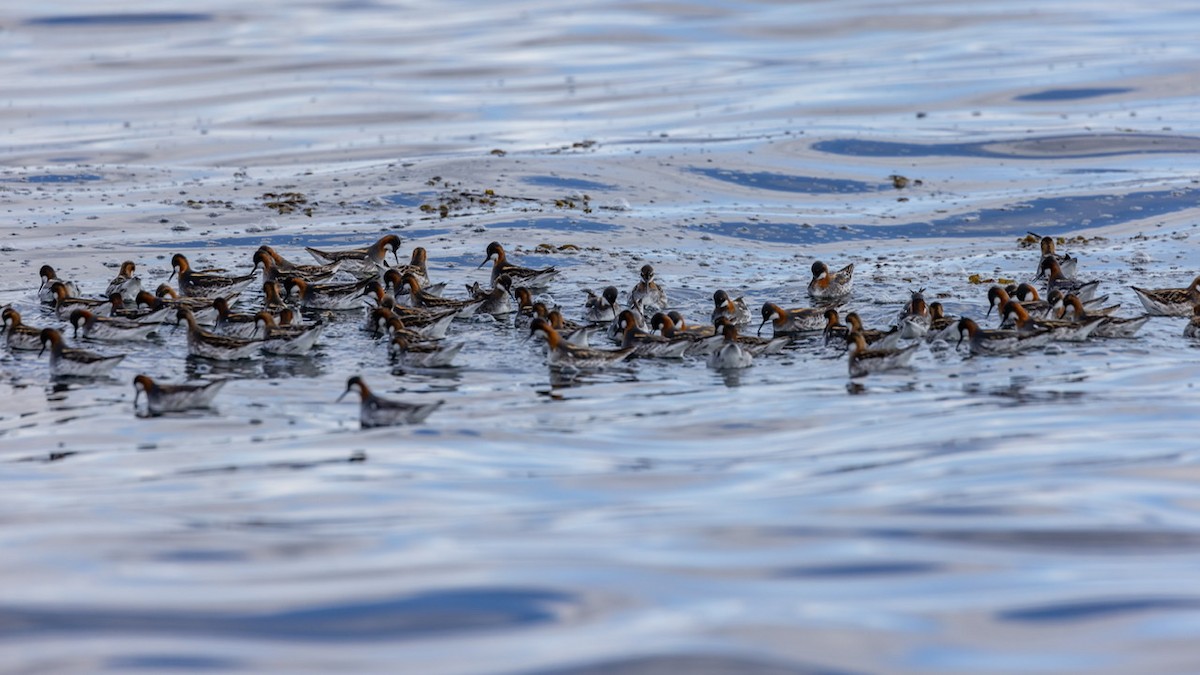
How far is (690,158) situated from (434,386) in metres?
14.7

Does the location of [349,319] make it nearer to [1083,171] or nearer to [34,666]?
[34,666]

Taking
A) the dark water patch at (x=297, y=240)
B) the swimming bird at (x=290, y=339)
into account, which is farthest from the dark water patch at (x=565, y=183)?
the swimming bird at (x=290, y=339)

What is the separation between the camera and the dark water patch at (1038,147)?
30.7 meters

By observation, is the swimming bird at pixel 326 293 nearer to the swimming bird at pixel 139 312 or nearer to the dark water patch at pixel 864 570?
the swimming bird at pixel 139 312

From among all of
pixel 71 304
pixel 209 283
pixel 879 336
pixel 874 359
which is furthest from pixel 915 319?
pixel 71 304

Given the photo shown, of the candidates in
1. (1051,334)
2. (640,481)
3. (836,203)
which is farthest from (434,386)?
(836,203)

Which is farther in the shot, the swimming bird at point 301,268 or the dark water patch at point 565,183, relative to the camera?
the dark water patch at point 565,183

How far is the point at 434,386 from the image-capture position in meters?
16.1

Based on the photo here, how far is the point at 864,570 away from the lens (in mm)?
10367

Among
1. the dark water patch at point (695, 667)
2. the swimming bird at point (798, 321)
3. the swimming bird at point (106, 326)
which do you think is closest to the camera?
the dark water patch at point (695, 667)

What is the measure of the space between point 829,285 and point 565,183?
29.0ft

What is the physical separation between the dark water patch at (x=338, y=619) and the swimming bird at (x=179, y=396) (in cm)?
521

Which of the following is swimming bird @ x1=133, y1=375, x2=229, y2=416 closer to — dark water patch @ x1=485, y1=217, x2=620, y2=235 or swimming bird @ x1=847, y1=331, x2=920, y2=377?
swimming bird @ x1=847, y1=331, x2=920, y2=377

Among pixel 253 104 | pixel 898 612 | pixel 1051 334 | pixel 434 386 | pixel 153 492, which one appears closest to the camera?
pixel 898 612
